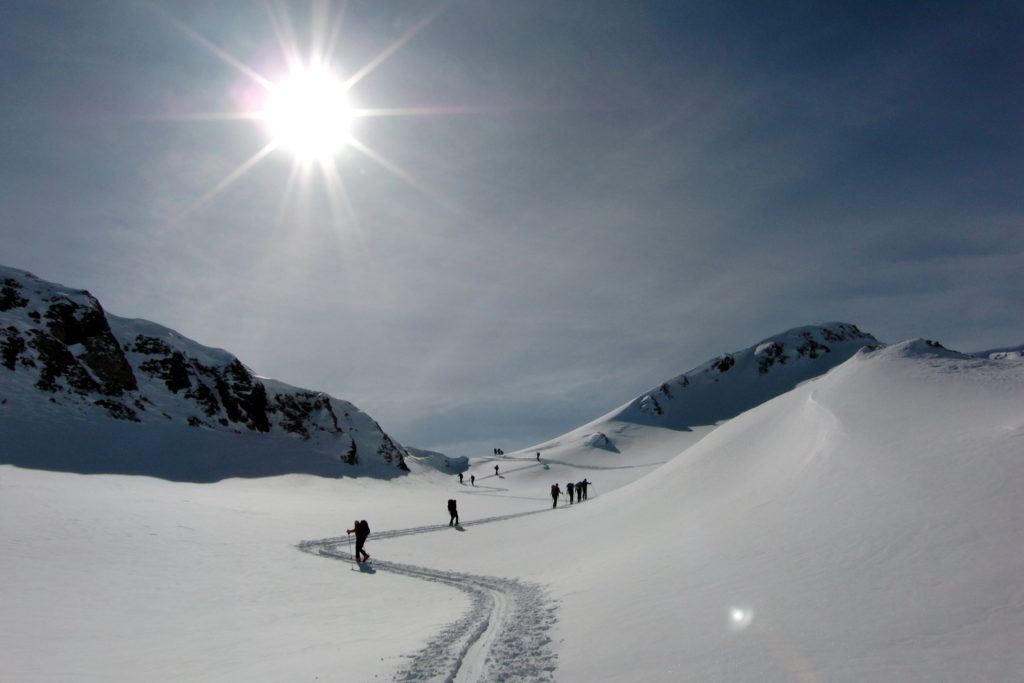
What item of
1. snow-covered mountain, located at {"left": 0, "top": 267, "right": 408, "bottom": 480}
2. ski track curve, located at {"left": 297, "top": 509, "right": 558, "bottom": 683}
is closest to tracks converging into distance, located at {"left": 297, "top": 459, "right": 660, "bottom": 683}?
ski track curve, located at {"left": 297, "top": 509, "right": 558, "bottom": 683}

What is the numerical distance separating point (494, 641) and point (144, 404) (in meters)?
52.6

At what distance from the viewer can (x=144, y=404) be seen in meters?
48.8

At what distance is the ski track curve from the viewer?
272 inches

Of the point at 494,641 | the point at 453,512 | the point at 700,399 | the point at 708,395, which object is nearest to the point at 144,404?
the point at 453,512

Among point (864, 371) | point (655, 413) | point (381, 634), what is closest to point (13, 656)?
point (381, 634)

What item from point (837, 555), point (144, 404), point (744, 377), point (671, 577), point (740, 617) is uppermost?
point (744, 377)

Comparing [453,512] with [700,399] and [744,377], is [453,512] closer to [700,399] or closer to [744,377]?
[700,399]

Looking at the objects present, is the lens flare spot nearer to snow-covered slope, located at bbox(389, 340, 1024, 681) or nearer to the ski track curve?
snow-covered slope, located at bbox(389, 340, 1024, 681)

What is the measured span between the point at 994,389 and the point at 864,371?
13.1 ft

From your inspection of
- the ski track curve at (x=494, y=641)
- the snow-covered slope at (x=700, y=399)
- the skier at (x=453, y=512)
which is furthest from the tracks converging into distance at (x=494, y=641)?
the snow-covered slope at (x=700, y=399)

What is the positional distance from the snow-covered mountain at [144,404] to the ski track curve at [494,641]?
3481cm

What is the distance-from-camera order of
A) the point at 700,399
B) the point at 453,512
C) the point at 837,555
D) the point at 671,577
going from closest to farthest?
the point at 837,555, the point at 671,577, the point at 453,512, the point at 700,399

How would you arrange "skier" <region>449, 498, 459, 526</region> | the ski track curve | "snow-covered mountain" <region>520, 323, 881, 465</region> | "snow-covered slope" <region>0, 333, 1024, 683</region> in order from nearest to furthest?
"snow-covered slope" <region>0, 333, 1024, 683</region> < the ski track curve < "skier" <region>449, 498, 459, 526</region> < "snow-covered mountain" <region>520, 323, 881, 465</region>

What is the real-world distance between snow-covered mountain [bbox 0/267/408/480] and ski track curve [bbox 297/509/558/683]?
1370 inches
